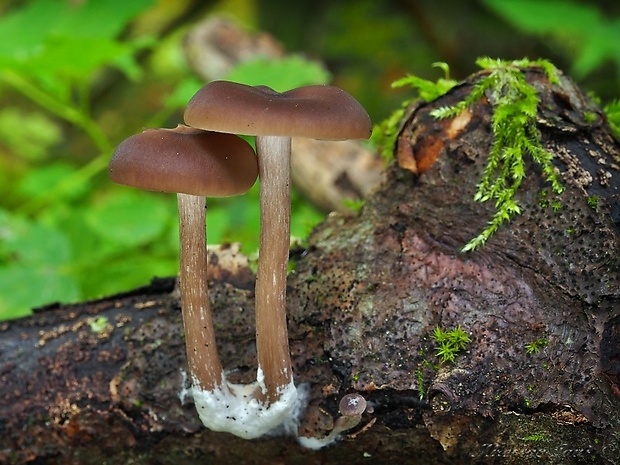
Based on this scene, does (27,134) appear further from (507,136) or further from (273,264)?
(507,136)

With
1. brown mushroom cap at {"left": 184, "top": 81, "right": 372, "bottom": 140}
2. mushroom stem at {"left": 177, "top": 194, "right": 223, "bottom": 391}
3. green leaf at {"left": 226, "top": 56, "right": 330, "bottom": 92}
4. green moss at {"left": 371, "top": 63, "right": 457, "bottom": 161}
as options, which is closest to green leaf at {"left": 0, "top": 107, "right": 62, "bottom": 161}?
green leaf at {"left": 226, "top": 56, "right": 330, "bottom": 92}

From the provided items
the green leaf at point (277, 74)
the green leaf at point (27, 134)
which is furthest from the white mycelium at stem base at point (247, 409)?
the green leaf at point (27, 134)

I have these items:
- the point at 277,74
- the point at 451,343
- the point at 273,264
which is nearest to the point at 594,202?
the point at 451,343

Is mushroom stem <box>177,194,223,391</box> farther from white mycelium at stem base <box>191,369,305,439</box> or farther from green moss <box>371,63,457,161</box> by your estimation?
green moss <box>371,63,457,161</box>

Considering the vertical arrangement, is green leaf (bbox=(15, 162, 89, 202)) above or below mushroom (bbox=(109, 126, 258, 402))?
below

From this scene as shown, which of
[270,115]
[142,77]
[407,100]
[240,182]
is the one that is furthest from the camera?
[142,77]

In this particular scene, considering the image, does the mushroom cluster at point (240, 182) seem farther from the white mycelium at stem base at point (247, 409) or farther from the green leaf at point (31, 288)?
the green leaf at point (31, 288)

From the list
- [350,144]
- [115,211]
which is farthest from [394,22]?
[115,211]
